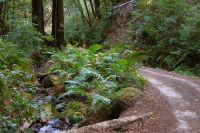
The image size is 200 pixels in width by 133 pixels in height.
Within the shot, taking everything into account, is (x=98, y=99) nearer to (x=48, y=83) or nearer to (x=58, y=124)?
(x=58, y=124)

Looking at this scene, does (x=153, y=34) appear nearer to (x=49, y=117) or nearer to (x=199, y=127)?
(x=49, y=117)

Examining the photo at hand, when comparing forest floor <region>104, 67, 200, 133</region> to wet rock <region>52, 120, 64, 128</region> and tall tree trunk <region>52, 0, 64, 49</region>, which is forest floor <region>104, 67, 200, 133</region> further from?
tall tree trunk <region>52, 0, 64, 49</region>

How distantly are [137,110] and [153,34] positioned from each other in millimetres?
11131

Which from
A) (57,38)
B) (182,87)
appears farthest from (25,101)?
(57,38)

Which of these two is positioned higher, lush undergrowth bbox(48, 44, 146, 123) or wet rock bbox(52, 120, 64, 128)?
lush undergrowth bbox(48, 44, 146, 123)

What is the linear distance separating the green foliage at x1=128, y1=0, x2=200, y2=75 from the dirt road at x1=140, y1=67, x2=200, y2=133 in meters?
4.39

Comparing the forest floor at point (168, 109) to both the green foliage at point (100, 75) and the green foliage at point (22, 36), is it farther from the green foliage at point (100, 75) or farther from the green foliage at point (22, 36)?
the green foliage at point (22, 36)

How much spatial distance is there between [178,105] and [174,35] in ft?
29.6

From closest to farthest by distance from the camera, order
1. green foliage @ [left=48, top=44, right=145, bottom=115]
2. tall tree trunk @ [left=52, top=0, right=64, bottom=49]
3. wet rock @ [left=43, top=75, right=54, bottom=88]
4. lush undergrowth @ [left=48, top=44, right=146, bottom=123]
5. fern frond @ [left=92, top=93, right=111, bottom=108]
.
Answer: fern frond @ [left=92, top=93, right=111, bottom=108]
lush undergrowth @ [left=48, top=44, right=146, bottom=123]
green foliage @ [left=48, top=44, right=145, bottom=115]
wet rock @ [left=43, top=75, right=54, bottom=88]
tall tree trunk @ [left=52, top=0, right=64, bottom=49]

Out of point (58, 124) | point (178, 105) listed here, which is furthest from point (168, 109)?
point (58, 124)

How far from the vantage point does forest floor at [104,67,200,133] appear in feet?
13.4

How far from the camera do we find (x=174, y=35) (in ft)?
44.4

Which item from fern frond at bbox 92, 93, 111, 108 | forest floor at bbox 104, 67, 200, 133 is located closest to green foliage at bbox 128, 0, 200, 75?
forest floor at bbox 104, 67, 200, 133

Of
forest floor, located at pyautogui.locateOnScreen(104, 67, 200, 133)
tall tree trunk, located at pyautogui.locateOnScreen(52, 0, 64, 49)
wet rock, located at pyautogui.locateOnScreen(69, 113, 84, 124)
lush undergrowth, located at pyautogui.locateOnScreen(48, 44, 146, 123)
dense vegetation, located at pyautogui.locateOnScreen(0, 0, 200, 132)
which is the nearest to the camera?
forest floor, located at pyautogui.locateOnScreen(104, 67, 200, 133)
